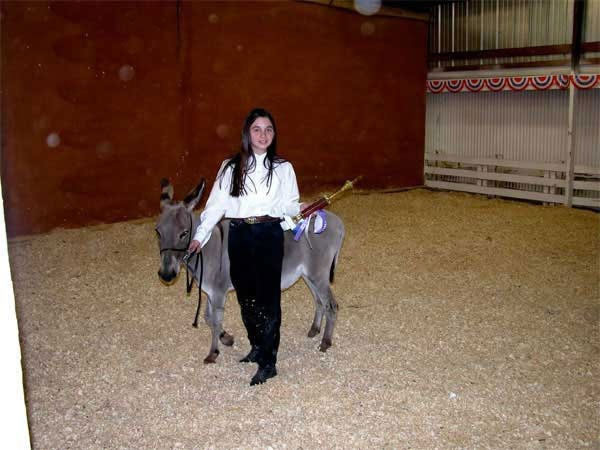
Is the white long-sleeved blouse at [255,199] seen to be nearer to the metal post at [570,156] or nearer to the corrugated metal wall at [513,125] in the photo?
the metal post at [570,156]

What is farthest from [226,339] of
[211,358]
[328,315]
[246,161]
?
[246,161]

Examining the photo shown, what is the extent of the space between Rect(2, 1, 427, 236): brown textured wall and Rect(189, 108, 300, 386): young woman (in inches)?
212

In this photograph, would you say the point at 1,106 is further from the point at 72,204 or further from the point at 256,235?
the point at 256,235

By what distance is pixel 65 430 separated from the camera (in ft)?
13.0

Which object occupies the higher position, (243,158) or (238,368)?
(243,158)

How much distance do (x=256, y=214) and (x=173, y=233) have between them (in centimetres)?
61

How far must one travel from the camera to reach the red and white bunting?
10472 millimetres

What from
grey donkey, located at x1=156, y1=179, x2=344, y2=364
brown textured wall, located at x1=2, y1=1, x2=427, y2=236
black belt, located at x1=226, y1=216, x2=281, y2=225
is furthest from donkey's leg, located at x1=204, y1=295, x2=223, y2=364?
brown textured wall, located at x1=2, y1=1, x2=427, y2=236

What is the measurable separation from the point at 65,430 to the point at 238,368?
4.64 ft

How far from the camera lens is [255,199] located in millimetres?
4359

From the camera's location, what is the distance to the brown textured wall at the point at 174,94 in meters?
8.72

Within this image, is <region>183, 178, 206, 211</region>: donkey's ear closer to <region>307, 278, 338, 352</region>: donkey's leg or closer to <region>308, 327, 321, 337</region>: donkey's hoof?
<region>307, 278, 338, 352</region>: donkey's leg

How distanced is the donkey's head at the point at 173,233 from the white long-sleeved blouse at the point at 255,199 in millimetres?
113

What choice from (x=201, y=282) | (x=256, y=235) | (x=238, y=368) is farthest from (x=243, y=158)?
(x=238, y=368)
